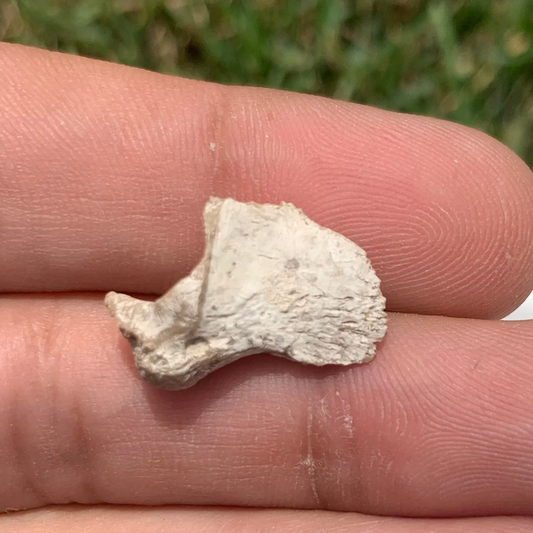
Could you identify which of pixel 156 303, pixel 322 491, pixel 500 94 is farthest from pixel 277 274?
pixel 500 94

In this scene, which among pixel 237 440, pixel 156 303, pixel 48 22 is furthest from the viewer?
pixel 48 22

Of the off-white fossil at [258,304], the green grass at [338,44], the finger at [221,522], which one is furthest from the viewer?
the green grass at [338,44]

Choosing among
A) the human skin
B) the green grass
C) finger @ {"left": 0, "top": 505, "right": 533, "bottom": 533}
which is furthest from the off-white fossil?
the green grass

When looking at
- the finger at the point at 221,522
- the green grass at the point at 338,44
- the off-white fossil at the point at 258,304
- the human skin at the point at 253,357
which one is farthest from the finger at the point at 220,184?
the green grass at the point at 338,44

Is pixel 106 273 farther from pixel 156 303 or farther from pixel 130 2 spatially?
pixel 130 2

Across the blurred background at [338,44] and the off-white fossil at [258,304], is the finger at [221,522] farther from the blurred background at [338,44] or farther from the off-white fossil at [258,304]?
the blurred background at [338,44]

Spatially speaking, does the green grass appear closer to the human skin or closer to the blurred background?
the blurred background
